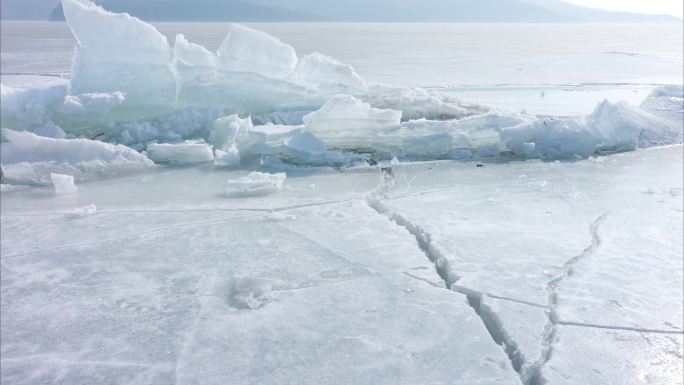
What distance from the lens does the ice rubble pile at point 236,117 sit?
4.93m

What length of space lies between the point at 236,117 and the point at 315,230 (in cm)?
237

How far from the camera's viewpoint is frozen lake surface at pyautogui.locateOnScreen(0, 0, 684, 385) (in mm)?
2000

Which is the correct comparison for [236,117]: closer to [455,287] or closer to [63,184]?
[63,184]

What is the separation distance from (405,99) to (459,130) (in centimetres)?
98

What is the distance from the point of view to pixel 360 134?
5.24 m

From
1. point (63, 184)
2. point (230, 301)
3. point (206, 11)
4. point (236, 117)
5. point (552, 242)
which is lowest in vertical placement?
point (63, 184)

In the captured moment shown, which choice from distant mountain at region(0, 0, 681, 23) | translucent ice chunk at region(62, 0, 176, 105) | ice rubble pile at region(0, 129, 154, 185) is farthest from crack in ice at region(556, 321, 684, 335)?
distant mountain at region(0, 0, 681, 23)

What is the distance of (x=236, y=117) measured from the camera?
5.27 meters

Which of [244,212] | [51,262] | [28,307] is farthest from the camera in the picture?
[244,212]

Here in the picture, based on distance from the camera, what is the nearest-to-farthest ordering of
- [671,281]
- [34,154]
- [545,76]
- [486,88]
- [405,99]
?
[671,281] → [34,154] → [405,99] → [486,88] → [545,76]

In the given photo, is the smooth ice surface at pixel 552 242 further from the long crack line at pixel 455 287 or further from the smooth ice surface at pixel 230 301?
the smooth ice surface at pixel 230 301

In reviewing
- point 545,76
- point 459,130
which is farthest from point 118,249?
point 545,76

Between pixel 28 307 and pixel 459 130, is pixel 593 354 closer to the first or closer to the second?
pixel 28 307

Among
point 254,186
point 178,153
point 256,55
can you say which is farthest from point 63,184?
point 256,55
